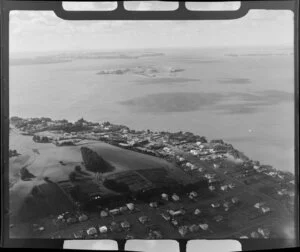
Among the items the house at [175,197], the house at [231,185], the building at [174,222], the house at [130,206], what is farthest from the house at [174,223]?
the house at [231,185]

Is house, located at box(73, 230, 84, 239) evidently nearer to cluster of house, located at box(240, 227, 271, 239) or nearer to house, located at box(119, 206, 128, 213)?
house, located at box(119, 206, 128, 213)

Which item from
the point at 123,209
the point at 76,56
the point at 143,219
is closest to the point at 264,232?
the point at 143,219

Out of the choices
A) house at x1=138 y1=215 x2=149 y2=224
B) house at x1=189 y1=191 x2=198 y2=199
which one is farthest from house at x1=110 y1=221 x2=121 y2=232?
house at x1=189 y1=191 x2=198 y2=199

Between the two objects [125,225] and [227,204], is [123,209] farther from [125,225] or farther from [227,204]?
[227,204]

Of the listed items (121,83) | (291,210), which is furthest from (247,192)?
(121,83)

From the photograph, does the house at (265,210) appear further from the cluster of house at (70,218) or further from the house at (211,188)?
the cluster of house at (70,218)

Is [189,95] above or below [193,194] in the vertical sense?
above
